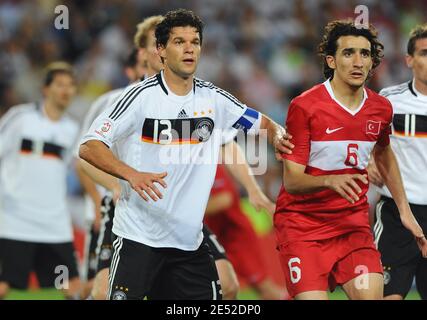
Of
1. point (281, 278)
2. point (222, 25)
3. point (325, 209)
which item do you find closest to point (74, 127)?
point (281, 278)

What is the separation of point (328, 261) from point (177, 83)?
1635 mm

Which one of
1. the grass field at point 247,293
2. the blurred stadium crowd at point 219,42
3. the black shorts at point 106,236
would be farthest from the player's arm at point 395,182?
the blurred stadium crowd at point 219,42

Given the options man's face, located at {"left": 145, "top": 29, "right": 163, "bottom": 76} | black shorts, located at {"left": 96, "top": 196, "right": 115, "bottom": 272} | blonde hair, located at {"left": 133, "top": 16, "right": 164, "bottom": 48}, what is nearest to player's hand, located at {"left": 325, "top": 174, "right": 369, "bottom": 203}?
man's face, located at {"left": 145, "top": 29, "right": 163, "bottom": 76}

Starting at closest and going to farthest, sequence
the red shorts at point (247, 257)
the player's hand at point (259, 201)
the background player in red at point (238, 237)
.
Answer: the player's hand at point (259, 201) → the background player in red at point (238, 237) → the red shorts at point (247, 257)

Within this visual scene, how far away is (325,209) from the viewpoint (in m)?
6.61

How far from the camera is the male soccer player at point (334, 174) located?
643 centimetres

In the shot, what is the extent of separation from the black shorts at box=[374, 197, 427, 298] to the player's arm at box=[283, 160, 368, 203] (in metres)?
1.50

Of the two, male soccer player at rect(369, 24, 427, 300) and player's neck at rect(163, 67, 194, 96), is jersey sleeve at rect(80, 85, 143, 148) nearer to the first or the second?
player's neck at rect(163, 67, 194, 96)

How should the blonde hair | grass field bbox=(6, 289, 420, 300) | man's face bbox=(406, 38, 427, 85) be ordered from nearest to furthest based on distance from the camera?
man's face bbox=(406, 38, 427, 85), the blonde hair, grass field bbox=(6, 289, 420, 300)

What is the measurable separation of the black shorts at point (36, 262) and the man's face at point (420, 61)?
4331mm

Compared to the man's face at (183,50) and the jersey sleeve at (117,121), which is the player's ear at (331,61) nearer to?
the man's face at (183,50)

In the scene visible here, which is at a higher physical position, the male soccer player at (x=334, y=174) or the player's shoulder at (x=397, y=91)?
the player's shoulder at (x=397, y=91)

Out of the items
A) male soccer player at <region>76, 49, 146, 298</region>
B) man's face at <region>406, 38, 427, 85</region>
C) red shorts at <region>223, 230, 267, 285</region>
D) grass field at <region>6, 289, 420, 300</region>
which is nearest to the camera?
man's face at <region>406, 38, 427, 85</region>

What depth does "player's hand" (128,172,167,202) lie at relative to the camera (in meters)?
5.96
